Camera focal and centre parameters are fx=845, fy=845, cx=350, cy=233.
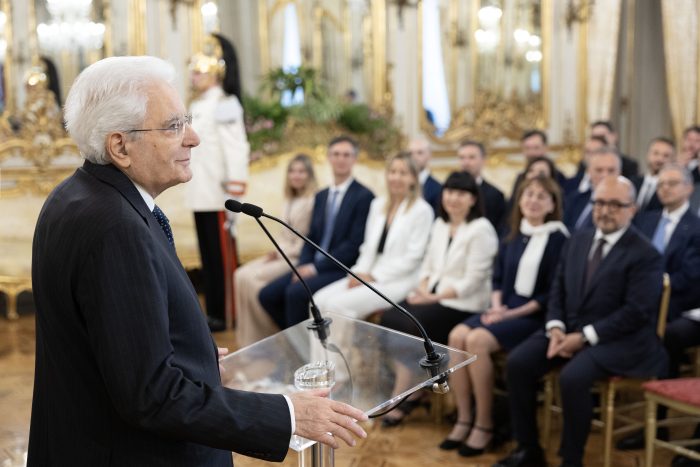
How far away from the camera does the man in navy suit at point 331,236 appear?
496cm

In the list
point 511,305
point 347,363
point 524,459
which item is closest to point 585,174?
point 511,305

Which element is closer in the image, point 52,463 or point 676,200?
point 52,463

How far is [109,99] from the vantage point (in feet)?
4.78

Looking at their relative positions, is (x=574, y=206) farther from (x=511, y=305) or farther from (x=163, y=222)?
(x=163, y=222)

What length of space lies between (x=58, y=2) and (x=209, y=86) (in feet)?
7.03

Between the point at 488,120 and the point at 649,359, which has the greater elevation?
the point at 488,120

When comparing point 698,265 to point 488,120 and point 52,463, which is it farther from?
point 488,120

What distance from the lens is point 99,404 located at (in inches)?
57.9

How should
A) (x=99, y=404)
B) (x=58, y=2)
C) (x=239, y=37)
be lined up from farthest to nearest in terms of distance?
(x=239, y=37), (x=58, y=2), (x=99, y=404)

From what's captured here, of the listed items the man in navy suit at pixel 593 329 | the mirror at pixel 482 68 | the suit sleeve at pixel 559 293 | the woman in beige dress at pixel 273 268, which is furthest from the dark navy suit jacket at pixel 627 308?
the mirror at pixel 482 68

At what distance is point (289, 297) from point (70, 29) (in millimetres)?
3430

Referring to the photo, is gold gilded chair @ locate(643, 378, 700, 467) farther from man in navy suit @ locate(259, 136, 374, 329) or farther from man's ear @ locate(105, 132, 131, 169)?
man's ear @ locate(105, 132, 131, 169)

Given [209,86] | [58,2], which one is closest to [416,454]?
[209,86]

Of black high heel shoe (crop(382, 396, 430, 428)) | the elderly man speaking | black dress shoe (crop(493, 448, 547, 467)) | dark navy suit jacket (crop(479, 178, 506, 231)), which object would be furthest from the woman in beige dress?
the elderly man speaking
